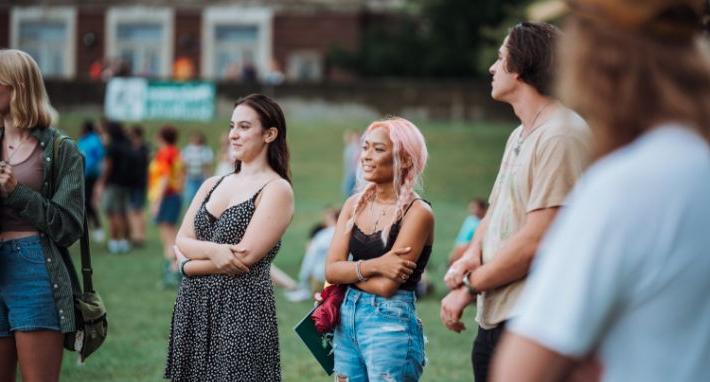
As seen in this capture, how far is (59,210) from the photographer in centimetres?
545

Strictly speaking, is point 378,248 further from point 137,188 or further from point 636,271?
point 137,188

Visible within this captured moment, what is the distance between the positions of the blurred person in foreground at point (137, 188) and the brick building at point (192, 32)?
29.2m

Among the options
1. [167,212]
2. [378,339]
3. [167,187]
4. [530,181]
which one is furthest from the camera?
[167,187]

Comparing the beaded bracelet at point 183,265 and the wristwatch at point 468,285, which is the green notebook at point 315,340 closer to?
the beaded bracelet at point 183,265

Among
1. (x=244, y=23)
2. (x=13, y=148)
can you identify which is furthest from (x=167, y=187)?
(x=244, y=23)

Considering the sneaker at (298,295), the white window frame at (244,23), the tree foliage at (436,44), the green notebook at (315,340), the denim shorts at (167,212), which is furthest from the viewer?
the white window frame at (244,23)

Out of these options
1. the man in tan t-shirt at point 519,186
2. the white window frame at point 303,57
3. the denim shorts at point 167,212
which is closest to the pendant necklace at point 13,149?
the man in tan t-shirt at point 519,186

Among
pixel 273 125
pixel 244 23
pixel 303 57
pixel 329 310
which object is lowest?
pixel 303 57

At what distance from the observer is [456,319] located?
15.4ft

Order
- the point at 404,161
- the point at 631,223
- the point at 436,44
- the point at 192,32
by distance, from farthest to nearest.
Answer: the point at 192,32 → the point at 436,44 → the point at 404,161 → the point at 631,223

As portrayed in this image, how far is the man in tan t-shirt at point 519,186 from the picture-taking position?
437 centimetres

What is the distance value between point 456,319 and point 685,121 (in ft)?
8.69

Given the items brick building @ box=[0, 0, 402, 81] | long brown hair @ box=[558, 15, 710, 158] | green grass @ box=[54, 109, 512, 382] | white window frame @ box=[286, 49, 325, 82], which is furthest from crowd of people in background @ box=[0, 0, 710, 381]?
white window frame @ box=[286, 49, 325, 82]

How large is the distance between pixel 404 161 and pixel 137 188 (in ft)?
51.5
